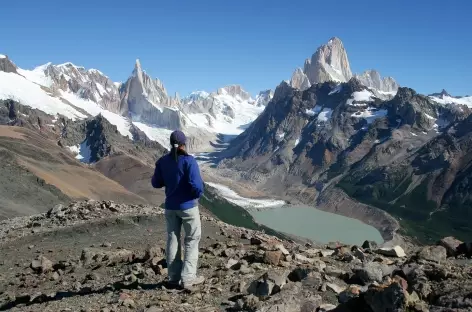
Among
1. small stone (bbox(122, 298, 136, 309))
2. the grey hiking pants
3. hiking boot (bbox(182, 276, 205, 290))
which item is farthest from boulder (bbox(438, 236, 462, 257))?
small stone (bbox(122, 298, 136, 309))

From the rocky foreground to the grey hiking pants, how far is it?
1.47 ft

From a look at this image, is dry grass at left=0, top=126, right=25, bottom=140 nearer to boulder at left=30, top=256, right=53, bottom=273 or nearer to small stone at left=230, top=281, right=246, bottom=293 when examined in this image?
boulder at left=30, top=256, right=53, bottom=273

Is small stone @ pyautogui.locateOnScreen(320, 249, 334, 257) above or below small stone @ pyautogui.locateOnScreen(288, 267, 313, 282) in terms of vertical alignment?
above

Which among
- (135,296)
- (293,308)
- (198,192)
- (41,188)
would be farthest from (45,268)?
(41,188)

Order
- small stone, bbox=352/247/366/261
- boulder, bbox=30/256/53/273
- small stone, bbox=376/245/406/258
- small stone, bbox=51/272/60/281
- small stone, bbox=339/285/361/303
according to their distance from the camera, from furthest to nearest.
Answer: boulder, bbox=30/256/53/273 → small stone, bbox=51/272/60/281 → small stone, bbox=376/245/406/258 → small stone, bbox=352/247/366/261 → small stone, bbox=339/285/361/303

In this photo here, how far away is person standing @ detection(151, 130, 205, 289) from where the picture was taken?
39.7ft

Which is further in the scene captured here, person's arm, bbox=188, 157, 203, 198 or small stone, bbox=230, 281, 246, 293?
person's arm, bbox=188, 157, 203, 198

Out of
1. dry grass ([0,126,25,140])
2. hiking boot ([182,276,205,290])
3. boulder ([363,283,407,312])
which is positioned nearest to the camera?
boulder ([363,283,407,312])

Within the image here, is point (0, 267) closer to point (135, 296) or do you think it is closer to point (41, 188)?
point (135, 296)

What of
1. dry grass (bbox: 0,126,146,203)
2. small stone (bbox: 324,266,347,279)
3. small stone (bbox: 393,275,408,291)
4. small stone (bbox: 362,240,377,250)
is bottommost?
dry grass (bbox: 0,126,146,203)

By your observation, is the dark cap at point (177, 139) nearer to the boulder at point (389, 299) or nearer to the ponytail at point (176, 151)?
the ponytail at point (176, 151)

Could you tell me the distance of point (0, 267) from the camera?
63.6ft

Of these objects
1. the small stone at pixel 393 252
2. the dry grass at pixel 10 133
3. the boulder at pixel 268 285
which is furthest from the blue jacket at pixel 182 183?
the dry grass at pixel 10 133

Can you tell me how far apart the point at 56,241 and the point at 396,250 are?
16063 millimetres
